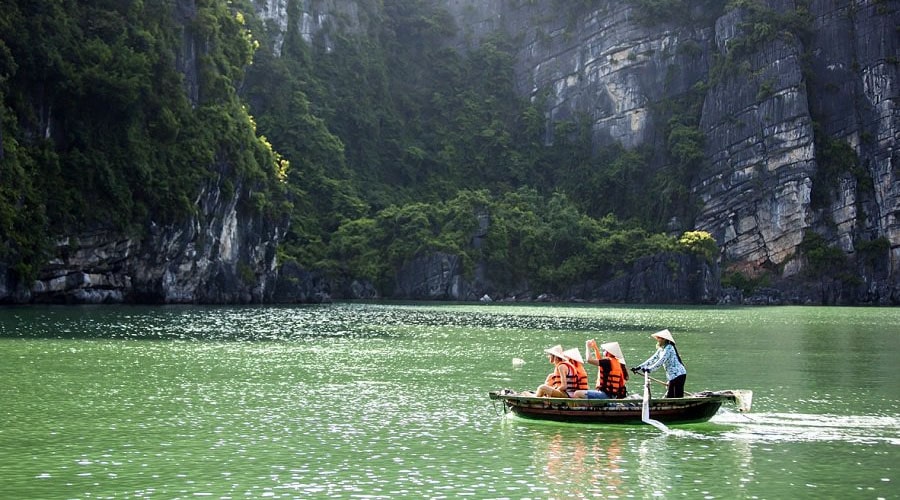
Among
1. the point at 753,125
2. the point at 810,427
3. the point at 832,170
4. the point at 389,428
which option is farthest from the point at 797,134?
the point at 389,428

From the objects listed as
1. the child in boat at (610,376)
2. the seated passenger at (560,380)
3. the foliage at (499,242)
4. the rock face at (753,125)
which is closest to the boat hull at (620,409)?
the seated passenger at (560,380)

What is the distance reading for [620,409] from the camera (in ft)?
68.9

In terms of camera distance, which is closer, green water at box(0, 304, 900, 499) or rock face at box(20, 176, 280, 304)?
green water at box(0, 304, 900, 499)

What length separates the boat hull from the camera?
20953mm

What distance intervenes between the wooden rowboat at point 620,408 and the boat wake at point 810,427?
2.47 ft

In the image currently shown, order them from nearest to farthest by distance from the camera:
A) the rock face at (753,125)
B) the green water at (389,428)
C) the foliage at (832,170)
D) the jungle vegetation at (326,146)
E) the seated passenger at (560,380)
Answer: the green water at (389,428)
the seated passenger at (560,380)
the jungle vegetation at (326,146)
the rock face at (753,125)
the foliage at (832,170)

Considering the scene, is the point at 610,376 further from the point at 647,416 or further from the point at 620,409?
the point at 647,416

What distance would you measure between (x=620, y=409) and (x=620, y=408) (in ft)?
0.07

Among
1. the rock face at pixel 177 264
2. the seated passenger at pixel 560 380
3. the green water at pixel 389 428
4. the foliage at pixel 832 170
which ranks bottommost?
the green water at pixel 389 428

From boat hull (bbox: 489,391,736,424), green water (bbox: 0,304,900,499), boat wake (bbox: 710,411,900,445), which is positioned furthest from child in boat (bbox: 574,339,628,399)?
boat wake (bbox: 710,411,900,445)

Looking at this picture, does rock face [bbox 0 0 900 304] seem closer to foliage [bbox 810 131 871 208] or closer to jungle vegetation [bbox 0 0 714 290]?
foliage [bbox 810 131 871 208]

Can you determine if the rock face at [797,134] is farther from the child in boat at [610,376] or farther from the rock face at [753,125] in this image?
the child in boat at [610,376]

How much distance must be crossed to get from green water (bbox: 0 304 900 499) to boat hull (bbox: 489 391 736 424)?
273mm

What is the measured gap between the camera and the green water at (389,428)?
15531 millimetres
